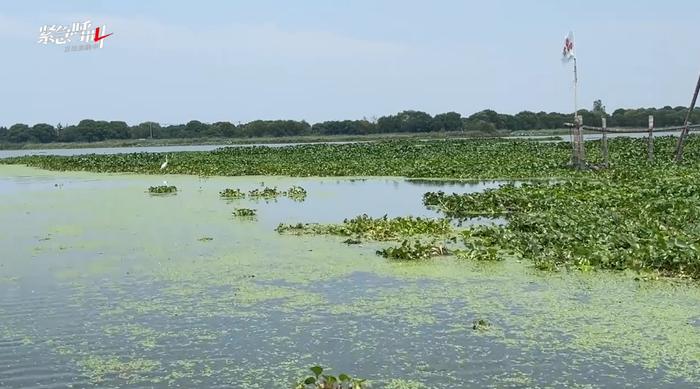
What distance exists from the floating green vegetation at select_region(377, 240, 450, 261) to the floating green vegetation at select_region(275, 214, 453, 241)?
1.40m

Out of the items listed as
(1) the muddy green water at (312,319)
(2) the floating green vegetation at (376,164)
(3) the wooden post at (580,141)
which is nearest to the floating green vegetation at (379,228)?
(1) the muddy green water at (312,319)

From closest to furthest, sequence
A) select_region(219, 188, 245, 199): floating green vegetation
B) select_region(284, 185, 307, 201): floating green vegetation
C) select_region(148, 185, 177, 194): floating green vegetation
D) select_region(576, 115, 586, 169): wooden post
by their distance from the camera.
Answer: select_region(284, 185, 307, 201): floating green vegetation, select_region(219, 188, 245, 199): floating green vegetation, select_region(148, 185, 177, 194): floating green vegetation, select_region(576, 115, 586, 169): wooden post

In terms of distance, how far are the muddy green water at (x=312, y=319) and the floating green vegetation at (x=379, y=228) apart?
1.72ft

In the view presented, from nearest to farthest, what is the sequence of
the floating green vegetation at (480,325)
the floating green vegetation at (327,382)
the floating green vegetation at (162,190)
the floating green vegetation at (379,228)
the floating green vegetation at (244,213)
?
the floating green vegetation at (327,382) < the floating green vegetation at (480,325) < the floating green vegetation at (379,228) < the floating green vegetation at (244,213) < the floating green vegetation at (162,190)

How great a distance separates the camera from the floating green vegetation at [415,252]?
31.5 ft

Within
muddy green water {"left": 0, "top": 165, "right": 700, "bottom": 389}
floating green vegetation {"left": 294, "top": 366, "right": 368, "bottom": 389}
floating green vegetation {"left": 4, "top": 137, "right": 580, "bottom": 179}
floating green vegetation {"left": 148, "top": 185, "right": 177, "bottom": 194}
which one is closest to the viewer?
floating green vegetation {"left": 294, "top": 366, "right": 368, "bottom": 389}

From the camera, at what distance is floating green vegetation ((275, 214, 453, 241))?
38.0ft

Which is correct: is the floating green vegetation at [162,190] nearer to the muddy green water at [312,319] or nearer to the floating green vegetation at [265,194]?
the floating green vegetation at [265,194]

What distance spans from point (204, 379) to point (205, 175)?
72.9ft

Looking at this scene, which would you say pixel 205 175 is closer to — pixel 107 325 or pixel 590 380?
pixel 107 325

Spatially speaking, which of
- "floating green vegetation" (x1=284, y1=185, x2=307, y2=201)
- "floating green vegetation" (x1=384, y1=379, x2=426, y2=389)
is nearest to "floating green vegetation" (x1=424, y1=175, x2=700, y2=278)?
"floating green vegetation" (x1=284, y1=185, x2=307, y2=201)

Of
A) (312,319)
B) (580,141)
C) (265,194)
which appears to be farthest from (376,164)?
(312,319)

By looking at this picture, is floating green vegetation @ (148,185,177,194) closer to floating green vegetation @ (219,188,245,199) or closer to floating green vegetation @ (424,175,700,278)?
floating green vegetation @ (219,188,245,199)

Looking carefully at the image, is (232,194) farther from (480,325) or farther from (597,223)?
(480,325)
